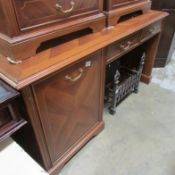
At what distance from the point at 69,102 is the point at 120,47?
1.73ft

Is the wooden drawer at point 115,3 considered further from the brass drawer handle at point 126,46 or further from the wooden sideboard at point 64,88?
the brass drawer handle at point 126,46

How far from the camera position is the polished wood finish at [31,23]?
2.30ft

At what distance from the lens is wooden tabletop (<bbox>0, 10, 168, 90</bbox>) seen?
0.70 meters

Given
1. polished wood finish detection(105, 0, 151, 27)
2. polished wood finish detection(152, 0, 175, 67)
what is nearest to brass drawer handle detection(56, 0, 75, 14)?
polished wood finish detection(105, 0, 151, 27)

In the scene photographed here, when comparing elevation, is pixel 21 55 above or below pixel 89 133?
above

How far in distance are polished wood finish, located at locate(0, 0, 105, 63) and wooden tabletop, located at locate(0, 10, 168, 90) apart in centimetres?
5

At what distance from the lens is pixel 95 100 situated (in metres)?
1.24

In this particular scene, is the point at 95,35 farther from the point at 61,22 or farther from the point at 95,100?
the point at 95,100

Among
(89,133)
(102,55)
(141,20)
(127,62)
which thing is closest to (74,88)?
(102,55)

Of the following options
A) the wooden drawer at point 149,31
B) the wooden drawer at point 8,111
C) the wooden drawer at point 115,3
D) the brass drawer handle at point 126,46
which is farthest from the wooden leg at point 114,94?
the wooden drawer at point 8,111

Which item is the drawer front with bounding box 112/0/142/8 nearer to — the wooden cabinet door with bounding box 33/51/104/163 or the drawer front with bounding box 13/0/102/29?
the drawer front with bounding box 13/0/102/29

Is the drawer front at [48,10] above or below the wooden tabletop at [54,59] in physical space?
above

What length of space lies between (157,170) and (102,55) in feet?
2.80

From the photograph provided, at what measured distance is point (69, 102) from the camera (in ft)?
3.30
